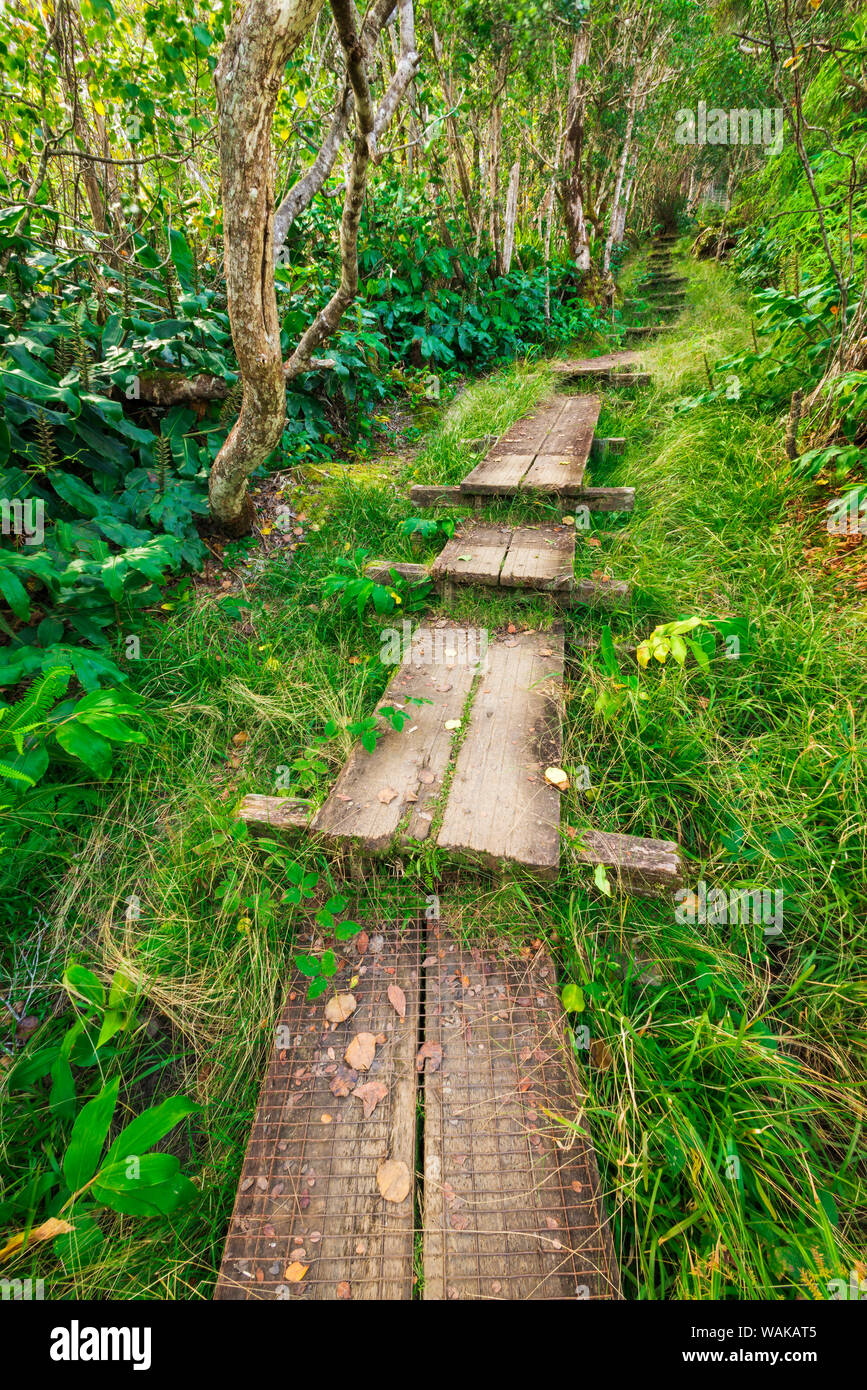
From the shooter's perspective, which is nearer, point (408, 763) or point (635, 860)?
point (635, 860)

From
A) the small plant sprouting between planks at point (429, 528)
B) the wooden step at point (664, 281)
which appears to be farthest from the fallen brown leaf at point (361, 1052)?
the wooden step at point (664, 281)

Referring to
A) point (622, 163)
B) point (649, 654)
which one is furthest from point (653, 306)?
point (649, 654)

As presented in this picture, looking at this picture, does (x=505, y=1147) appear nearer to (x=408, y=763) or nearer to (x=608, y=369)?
(x=408, y=763)

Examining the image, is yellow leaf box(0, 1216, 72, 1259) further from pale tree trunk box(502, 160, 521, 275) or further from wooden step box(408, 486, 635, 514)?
pale tree trunk box(502, 160, 521, 275)

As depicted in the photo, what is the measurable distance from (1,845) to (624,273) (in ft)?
49.7

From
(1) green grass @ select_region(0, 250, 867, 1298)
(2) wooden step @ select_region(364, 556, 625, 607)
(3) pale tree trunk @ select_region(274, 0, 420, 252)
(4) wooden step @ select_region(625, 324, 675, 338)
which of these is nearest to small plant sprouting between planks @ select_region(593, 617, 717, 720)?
(1) green grass @ select_region(0, 250, 867, 1298)

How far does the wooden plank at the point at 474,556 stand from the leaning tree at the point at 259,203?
1.10 metres

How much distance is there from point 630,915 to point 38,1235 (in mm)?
1531

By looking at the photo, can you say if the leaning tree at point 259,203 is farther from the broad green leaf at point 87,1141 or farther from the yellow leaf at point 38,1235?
the yellow leaf at point 38,1235

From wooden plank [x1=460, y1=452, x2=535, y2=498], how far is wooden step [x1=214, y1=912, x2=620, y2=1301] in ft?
8.64

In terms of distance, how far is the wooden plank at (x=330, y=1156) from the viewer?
1152 mm

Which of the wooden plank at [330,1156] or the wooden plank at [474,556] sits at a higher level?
the wooden plank at [474,556]

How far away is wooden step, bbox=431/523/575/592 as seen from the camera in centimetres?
275

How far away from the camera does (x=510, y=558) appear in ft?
9.62
